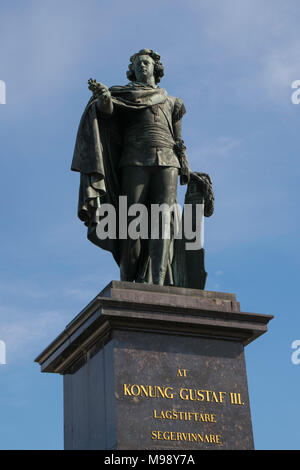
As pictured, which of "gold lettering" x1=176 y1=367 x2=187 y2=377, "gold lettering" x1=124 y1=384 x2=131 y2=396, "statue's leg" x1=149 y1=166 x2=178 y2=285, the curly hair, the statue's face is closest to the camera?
"gold lettering" x1=124 y1=384 x2=131 y2=396

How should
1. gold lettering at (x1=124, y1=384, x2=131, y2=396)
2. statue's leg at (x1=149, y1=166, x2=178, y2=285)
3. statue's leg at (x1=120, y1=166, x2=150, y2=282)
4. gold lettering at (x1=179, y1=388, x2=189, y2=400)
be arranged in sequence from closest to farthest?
gold lettering at (x1=124, y1=384, x2=131, y2=396)
gold lettering at (x1=179, y1=388, x2=189, y2=400)
statue's leg at (x1=149, y1=166, x2=178, y2=285)
statue's leg at (x1=120, y1=166, x2=150, y2=282)

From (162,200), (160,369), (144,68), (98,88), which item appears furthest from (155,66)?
(160,369)

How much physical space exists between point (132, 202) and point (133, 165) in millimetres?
550

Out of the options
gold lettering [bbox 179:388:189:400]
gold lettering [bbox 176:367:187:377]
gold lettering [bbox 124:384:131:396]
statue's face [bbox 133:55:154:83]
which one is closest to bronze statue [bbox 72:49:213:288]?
statue's face [bbox 133:55:154:83]

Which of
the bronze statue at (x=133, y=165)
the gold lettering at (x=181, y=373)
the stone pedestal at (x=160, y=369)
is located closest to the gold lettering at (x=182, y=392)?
the stone pedestal at (x=160, y=369)

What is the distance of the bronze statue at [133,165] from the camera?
12852 millimetres

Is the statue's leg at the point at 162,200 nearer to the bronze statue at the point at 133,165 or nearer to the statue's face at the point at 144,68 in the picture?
the bronze statue at the point at 133,165

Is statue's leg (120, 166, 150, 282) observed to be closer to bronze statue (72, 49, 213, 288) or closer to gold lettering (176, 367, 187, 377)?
bronze statue (72, 49, 213, 288)

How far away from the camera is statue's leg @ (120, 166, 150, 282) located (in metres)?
13.0

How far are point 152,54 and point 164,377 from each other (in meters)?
5.48

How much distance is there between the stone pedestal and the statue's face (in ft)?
12.0
